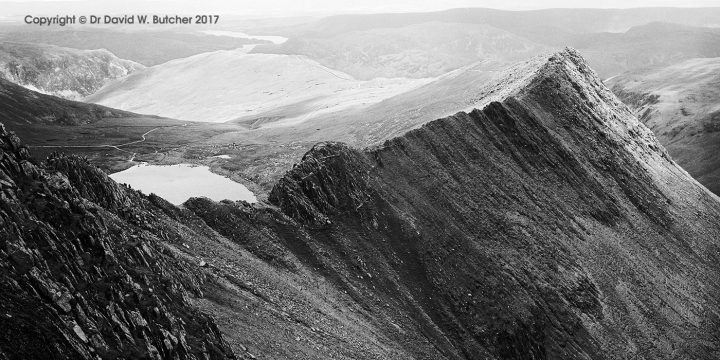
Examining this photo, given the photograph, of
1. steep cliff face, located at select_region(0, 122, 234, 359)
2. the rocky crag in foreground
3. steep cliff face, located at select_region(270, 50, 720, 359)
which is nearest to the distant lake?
the rocky crag in foreground

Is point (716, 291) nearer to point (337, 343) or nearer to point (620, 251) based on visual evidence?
point (620, 251)

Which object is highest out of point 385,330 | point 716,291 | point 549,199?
point 549,199

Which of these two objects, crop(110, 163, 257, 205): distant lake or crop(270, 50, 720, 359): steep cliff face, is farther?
crop(110, 163, 257, 205): distant lake

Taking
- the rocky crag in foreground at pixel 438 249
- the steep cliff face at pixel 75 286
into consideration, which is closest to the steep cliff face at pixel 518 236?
the rocky crag in foreground at pixel 438 249

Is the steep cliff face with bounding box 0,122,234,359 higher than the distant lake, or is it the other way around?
the steep cliff face with bounding box 0,122,234,359

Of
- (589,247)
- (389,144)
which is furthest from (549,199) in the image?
(389,144)

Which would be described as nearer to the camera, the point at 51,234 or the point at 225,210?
the point at 51,234

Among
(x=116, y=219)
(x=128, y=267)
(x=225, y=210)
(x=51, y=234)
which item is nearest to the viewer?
(x=51, y=234)

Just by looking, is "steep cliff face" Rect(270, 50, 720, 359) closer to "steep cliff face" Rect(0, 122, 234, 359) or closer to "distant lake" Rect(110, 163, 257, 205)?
"distant lake" Rect(110, 163, 257, 205)
